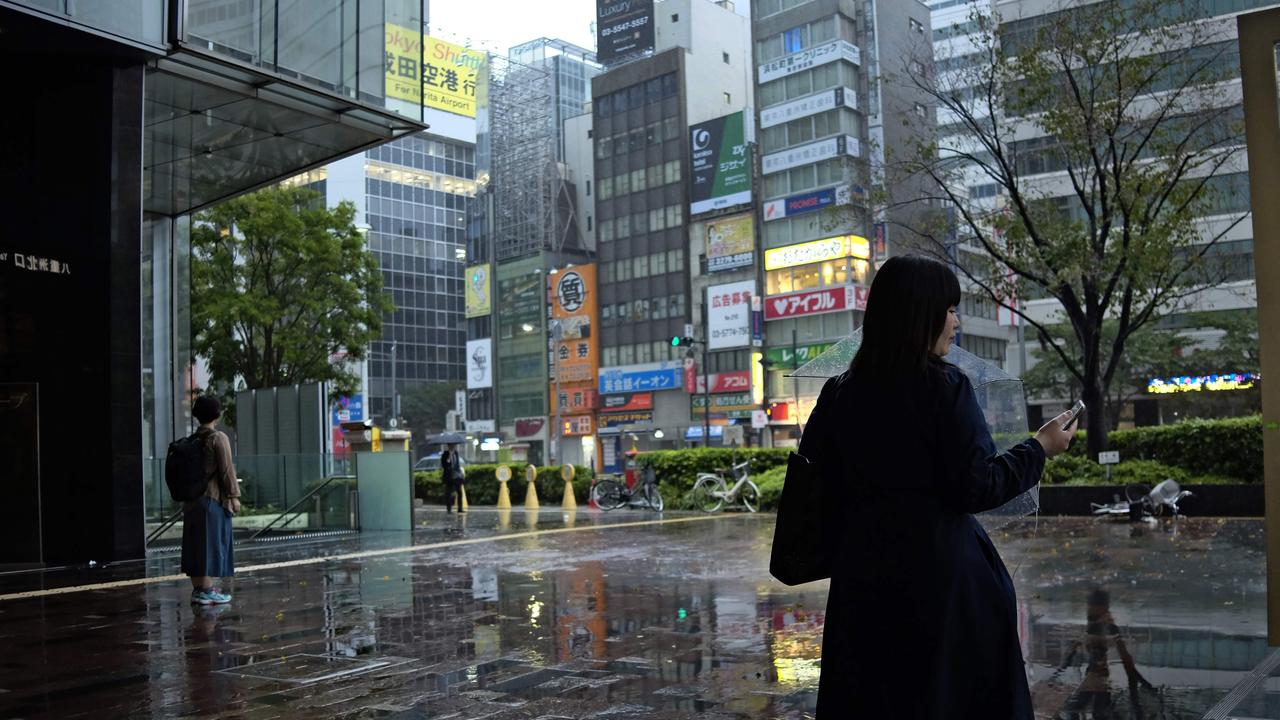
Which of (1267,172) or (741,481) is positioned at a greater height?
(1267,172)

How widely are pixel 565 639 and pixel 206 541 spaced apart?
3815mm

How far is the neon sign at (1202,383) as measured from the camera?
139ft

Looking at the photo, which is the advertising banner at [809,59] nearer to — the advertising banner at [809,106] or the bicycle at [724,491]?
the advertising banner at [809,106]

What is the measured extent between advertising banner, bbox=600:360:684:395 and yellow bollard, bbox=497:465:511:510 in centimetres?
4140

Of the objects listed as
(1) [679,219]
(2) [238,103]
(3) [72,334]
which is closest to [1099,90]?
(2) [238,103]

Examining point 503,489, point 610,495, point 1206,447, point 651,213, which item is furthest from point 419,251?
point 1206,447

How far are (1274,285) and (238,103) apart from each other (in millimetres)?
13064

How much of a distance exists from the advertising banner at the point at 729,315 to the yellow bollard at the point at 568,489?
1506 inches

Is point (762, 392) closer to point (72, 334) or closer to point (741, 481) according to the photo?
point (741, 481)

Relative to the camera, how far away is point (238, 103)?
1473 centimetres

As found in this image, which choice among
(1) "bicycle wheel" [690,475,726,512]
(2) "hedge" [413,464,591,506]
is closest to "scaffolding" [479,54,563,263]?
(2) "hedge" [413,464,591,506]

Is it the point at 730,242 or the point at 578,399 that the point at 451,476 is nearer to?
the point at 730,242

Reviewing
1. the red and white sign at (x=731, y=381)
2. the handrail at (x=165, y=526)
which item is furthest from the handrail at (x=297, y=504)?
the red and white sign at (x=731, y=381)

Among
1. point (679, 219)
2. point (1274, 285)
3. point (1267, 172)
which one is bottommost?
point (1274, 285)
